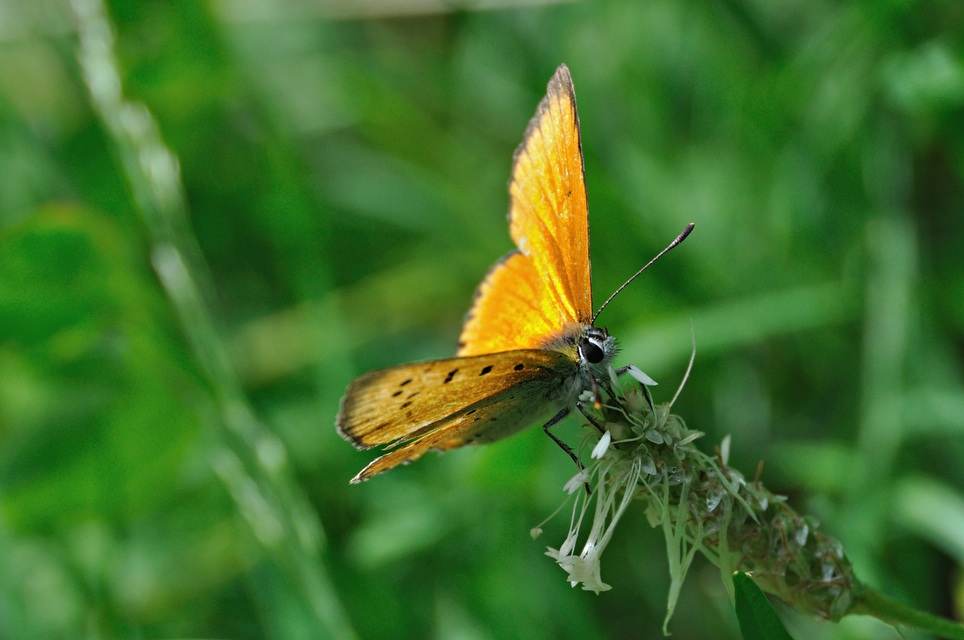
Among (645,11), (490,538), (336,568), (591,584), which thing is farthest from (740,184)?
(591,584)

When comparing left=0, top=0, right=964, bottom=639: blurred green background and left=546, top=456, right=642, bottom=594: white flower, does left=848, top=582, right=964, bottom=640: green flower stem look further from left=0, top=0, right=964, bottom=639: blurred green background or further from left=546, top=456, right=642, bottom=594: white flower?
left=0, top=0, right=964, bottom=639: blurred green background

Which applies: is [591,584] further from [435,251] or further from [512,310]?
[435,251]

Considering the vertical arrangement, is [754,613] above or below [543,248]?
below

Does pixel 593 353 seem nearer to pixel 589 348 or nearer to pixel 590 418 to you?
pixel 589 348

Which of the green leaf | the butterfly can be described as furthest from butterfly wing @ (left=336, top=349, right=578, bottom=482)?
the green leaf

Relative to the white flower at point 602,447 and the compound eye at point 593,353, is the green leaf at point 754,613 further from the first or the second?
the compound eye at point 593,353

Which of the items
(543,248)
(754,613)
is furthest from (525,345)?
(754,613)
